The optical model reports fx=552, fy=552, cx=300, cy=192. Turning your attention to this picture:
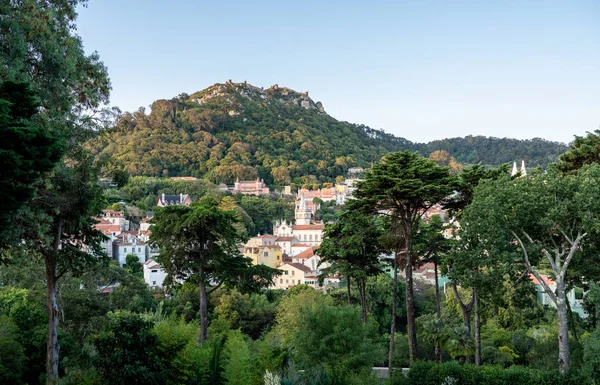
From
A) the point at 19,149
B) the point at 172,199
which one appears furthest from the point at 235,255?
the point at 172,199

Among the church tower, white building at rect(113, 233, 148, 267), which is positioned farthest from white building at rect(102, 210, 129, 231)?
the church tower

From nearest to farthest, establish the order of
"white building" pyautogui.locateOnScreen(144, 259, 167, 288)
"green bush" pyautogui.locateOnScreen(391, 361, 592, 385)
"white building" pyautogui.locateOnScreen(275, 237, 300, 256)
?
"green bush" pyautogui.locateOnScreen(391, 361, 592, 385)
"white building" pyautogui.locateOnScreen(144, 259, 167, 288)
"white building" pyautogui.locateOnScreen(275, 237, 300, 256)

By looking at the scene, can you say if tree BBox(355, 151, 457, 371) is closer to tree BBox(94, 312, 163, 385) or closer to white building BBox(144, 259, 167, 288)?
tree BBox(94, 312, 163, 385)

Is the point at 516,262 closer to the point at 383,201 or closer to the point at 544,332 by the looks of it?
the point at 383,201

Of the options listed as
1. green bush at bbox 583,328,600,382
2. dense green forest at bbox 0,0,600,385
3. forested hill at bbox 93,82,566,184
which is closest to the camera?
dense green forest at bbox 0,0,600,385

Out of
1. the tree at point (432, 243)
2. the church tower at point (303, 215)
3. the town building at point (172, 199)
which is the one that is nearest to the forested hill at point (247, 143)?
the town building at point (172, 199)

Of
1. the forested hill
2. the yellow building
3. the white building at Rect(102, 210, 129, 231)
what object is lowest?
the yellow building

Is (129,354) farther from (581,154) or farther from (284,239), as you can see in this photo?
(284,239)
